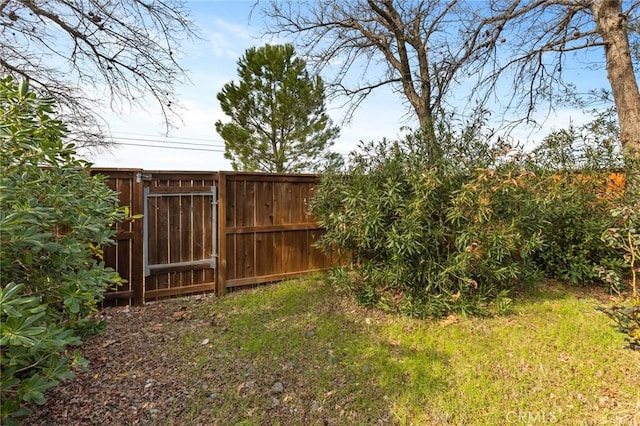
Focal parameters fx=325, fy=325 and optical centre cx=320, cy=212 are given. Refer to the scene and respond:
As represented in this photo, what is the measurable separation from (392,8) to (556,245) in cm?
462

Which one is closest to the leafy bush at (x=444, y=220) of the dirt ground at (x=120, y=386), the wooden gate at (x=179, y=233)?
the wooden gate at (x=179, y=233)

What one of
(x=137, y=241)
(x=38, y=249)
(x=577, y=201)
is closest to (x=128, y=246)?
(x=137, y=241)

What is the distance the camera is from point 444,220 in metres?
3.19

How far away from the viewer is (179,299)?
3.84 m

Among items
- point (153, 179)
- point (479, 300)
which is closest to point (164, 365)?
point (153, 179)

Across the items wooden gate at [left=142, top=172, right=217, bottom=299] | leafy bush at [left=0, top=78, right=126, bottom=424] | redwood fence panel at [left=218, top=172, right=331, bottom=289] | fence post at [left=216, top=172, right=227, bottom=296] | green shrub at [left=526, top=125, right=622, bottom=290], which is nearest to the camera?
leafy bush at [left=0, top=78, right=126, bottom=424]

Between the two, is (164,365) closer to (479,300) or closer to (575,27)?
(479,300)

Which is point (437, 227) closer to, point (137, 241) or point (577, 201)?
point (577, 201)

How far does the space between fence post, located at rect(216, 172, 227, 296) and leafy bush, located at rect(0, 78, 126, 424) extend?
71.8 inches

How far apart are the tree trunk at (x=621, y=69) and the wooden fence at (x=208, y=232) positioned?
434 cm

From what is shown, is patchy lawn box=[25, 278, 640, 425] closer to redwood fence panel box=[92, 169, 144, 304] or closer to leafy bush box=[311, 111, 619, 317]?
redwood fence panel box=[92, 169, 144, 304]

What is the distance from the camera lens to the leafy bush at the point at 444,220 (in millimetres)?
2998

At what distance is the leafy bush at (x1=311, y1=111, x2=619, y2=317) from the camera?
3.00m

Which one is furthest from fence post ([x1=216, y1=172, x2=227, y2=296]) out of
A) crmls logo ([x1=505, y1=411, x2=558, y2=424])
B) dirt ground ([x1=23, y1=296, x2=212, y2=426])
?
crmls logo ([x1=505, y1=411, x2=558, y2=424])
